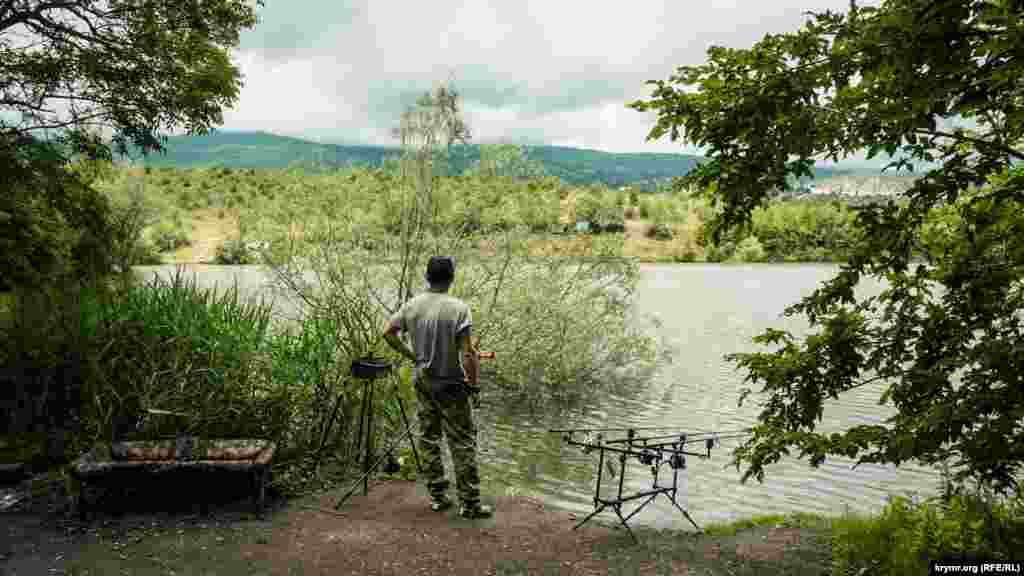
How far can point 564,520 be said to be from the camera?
6148 mm

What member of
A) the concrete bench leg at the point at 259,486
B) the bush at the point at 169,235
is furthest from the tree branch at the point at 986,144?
the bush at the point at 169,235

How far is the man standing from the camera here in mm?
5594

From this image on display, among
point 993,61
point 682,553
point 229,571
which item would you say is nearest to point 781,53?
point 993,61

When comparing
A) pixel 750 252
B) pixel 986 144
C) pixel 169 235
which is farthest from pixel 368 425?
→ pixel 750 252

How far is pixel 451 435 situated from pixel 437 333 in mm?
799

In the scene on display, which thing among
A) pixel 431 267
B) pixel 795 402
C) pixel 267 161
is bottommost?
pixel 795 402

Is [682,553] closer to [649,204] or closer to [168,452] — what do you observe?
[168,452]

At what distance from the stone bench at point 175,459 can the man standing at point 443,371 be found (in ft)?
4.09

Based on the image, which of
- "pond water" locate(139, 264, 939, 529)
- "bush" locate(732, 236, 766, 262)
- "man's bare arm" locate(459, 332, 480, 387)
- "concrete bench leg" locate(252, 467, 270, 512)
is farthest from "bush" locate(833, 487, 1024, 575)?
"bush" locate(732, 236, 766, 262)

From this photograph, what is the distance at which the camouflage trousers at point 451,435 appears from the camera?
5719 millimetres

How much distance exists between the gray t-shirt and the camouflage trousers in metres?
0.11

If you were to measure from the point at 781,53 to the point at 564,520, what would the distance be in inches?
155

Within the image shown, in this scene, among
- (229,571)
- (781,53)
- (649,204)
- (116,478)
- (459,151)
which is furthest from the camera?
(649,204)

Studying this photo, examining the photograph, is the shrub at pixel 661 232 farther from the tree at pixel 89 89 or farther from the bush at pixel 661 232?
the tree at pixel 89 89
